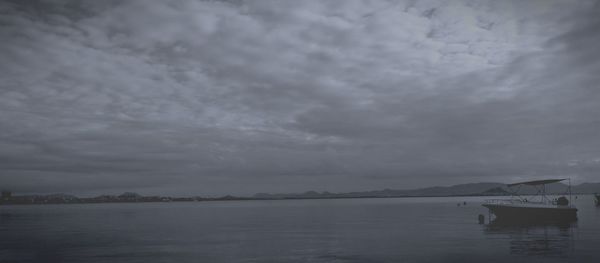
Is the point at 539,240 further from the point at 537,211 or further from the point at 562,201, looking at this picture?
the point at 562,201

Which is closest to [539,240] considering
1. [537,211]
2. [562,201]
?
[537,211]

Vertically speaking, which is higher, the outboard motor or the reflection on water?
the outboard motor

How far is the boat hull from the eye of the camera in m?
72.4

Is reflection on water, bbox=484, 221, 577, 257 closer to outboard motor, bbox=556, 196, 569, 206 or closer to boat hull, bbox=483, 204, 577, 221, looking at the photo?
boat hull, bbox=483, 204, 577, 221

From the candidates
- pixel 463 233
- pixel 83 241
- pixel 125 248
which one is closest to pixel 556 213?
pixel 463 233

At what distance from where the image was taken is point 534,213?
74.4 m

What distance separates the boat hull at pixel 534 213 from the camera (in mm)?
72394

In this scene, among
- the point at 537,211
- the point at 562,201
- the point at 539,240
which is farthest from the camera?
the point at 562,201

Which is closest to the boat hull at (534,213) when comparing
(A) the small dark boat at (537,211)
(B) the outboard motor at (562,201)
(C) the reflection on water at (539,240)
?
(A) the small dark boat at (537,211)

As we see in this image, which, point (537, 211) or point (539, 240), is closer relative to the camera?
point (539, 240)

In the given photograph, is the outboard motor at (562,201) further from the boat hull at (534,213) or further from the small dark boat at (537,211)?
the boat hull at (534,213)

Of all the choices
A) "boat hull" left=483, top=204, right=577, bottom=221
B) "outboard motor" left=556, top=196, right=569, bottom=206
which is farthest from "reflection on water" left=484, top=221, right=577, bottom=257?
"outboard motor" left=556, top=196, right=569, bottom=206

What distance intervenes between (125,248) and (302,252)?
787 inches

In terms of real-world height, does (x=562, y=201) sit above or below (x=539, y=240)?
above
